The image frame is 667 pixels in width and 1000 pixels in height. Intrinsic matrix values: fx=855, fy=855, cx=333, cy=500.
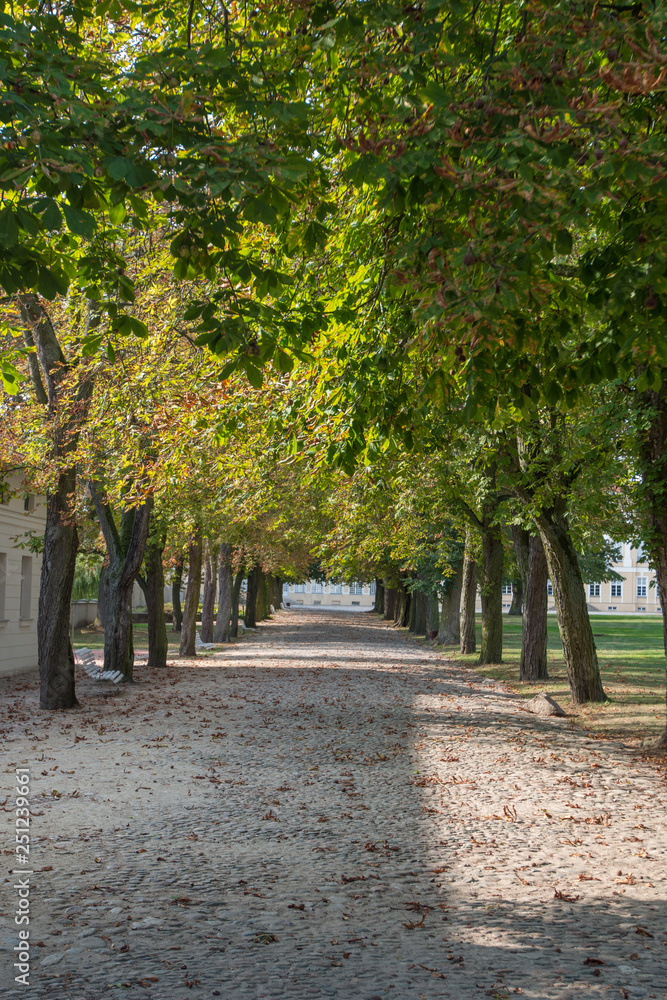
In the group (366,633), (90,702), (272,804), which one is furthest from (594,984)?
(366,633)

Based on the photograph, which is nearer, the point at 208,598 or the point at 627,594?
the point at 208,598

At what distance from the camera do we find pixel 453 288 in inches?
196

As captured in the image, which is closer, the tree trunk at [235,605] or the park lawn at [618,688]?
the park lawn at [618,688]

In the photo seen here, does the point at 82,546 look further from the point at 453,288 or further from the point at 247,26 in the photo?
the point at 453,288

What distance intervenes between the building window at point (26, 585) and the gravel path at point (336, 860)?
31.1 feet

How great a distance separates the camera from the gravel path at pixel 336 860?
4387 millimetres

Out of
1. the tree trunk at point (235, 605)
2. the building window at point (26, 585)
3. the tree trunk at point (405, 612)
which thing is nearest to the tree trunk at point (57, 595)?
the building window at point (26, 585)

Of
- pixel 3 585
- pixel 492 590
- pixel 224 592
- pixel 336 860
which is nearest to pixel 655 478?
pixel 336 860

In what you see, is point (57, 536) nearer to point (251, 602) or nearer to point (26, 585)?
point (26, 585)

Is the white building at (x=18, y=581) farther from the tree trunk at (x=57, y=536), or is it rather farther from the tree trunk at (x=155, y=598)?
the tree trunk at (x=57, y=536)

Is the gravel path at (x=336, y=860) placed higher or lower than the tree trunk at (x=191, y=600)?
lower

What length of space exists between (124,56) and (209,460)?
5302mm

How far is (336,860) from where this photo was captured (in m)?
6.43

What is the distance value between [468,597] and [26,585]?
12.8 meters
